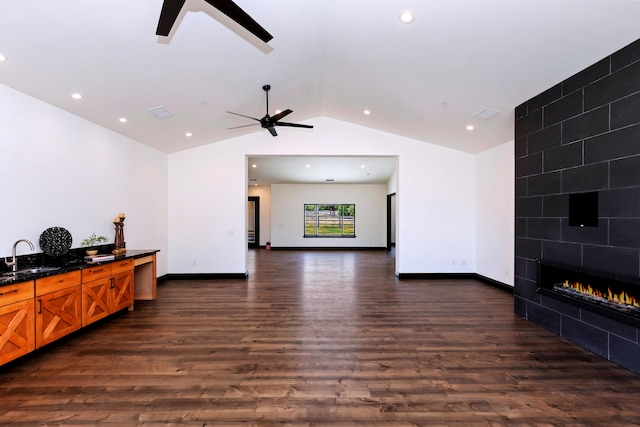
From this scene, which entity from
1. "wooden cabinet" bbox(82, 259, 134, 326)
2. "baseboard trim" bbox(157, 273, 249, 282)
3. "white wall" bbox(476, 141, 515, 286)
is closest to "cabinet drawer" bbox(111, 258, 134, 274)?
"wooden cabinet" bbox(82, 259, 134, 326)

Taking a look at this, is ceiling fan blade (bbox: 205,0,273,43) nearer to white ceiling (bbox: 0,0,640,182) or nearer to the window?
white ceiling (bbox: 0,0,640,182)

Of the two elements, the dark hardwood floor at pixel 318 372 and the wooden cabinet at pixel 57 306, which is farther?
the wooden cabinet at pixel 57 306

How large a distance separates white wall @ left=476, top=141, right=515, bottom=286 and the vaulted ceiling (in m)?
0.87

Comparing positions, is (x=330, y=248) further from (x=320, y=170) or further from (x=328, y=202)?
(x=320, y=170)

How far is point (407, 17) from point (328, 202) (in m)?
9.52

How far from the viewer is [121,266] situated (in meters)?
3.96

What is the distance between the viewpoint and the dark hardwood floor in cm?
204

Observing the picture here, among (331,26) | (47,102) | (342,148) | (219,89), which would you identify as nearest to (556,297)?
(331,26)

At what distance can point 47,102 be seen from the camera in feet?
11.6

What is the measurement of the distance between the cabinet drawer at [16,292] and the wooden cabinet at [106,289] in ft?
2.09

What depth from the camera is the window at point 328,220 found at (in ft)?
40.1

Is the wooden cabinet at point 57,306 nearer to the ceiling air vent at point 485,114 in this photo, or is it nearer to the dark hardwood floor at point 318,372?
the dark hardwood floor at point 318,372

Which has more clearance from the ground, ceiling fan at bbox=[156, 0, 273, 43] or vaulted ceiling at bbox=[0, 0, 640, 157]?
vaulted ceiling at bbox=[0, 0, 640, 157]

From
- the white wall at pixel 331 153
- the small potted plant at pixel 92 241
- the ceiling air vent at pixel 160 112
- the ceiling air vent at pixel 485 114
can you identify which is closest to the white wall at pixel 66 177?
the small potted plant at pixel 92 241
